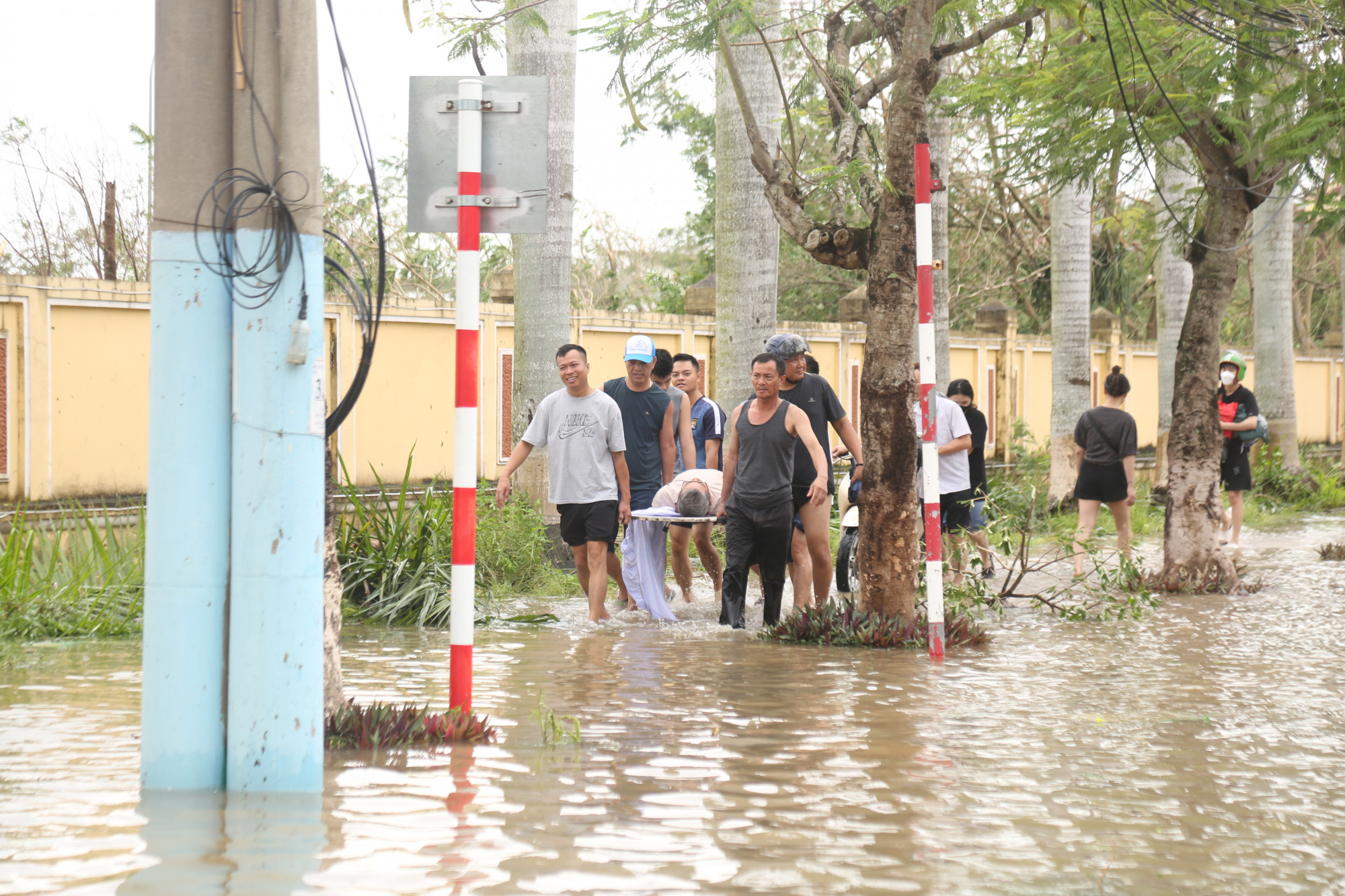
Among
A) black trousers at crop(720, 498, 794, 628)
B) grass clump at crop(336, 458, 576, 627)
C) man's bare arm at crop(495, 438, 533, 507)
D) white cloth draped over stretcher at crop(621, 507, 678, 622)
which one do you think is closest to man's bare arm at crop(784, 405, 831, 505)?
black trousers at crop(720, 498, 794, 628)

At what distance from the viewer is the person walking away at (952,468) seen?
984cm

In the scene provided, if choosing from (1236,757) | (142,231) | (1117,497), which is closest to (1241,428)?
(1117,497)

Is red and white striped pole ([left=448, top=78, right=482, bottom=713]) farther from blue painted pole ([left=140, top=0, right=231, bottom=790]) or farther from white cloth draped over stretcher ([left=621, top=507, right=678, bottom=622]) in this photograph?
white cloth draped over stretcher ([left=621, top=507, right=678, bottom=622])

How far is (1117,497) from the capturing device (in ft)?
35.3

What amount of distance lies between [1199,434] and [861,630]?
4.30 meters

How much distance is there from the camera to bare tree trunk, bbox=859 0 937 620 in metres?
7.66

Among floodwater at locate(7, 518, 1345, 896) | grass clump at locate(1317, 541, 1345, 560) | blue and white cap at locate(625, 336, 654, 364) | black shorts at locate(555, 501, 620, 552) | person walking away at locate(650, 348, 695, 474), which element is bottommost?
floodwater at locate(7, 518, 1345, 896)

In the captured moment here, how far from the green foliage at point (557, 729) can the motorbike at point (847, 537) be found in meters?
5.13

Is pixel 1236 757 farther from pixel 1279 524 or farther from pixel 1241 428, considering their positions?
pixel 1279 524

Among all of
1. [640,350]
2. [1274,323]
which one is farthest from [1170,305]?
[640,350]

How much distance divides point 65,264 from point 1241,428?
16216 mm

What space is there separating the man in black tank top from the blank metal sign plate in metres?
3.21

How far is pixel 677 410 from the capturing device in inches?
392

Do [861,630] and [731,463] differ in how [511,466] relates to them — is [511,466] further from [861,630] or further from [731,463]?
[861,630]
